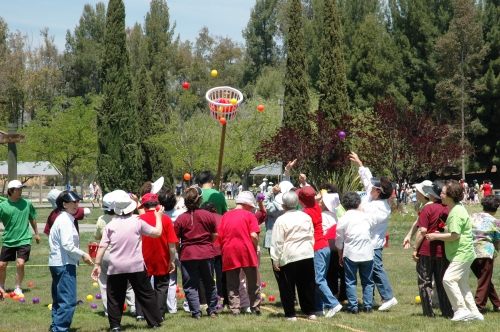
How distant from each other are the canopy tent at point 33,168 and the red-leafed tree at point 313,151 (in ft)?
62.9

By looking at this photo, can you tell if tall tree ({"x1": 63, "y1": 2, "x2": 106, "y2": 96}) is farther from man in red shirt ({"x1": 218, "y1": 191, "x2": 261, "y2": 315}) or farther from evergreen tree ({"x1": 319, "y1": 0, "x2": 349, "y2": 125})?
man in red shirt ({"x1": 218, "y1": 191, "x2": 261, "y2": 315})

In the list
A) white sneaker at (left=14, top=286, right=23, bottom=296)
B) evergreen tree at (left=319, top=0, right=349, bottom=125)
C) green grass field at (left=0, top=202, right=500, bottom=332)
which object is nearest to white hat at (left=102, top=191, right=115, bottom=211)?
green grass field at (left=0, top=202, right=500, bottom=332)

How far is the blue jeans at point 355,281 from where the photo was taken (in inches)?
344

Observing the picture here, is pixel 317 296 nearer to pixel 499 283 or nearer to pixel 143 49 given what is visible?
pixel 499 283

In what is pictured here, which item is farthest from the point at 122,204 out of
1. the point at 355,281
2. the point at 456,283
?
the point at 456,283

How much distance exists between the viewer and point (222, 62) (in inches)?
3041

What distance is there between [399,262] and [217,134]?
2428 centimetres

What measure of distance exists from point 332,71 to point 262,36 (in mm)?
41533

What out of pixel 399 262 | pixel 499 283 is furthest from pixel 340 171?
pixel 499 283

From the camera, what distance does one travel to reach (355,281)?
8789 millimetres

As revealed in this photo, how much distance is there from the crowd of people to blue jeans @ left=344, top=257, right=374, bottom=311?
0.01 metres

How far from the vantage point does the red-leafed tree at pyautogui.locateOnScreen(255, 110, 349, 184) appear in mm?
28906

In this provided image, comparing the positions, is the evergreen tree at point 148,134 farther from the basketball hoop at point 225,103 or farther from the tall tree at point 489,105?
the basketball hoop at point 225,103

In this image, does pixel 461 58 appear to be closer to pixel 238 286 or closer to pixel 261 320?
pixel 238 286
